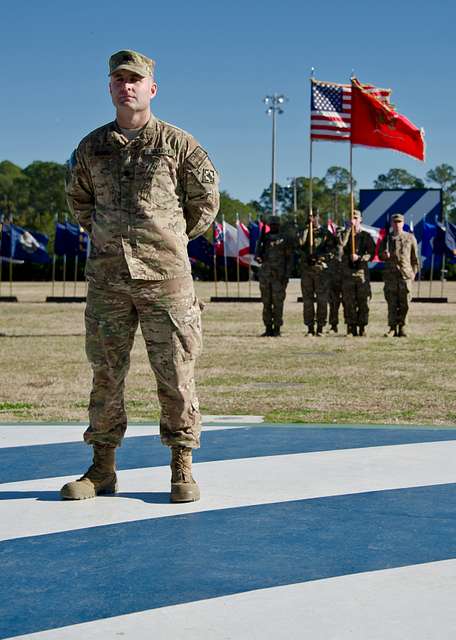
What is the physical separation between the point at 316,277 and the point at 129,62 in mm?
12081

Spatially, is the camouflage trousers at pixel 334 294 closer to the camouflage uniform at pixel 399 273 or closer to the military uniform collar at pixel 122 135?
the camouflage uniform at pixel 399 273

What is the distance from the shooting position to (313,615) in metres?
2.99

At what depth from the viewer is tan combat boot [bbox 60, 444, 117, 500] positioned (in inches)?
174

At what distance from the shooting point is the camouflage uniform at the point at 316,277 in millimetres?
16156

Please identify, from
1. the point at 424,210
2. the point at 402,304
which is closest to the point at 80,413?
the point at 402,304

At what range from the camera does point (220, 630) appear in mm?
2855

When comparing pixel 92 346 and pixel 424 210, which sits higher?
pixel 424 210

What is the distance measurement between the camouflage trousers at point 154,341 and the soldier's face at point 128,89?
70 cm

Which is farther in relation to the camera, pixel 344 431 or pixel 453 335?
pixel 453 335

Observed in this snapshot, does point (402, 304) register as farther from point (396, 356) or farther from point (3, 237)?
point (3, 237)

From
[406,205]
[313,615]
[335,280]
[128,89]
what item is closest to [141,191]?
[128,89]

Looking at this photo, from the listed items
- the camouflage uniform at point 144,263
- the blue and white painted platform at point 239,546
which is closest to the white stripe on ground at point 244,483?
the blue and white painted platform at point 239,546

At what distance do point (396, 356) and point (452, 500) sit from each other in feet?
26.7

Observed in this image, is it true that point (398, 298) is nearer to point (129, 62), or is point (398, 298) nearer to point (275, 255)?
point (275, 255)
